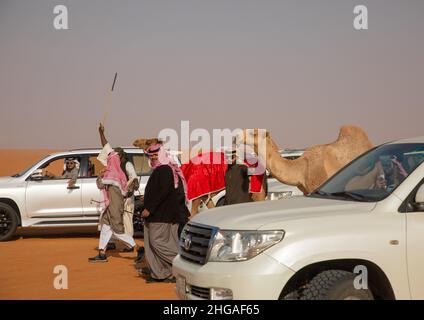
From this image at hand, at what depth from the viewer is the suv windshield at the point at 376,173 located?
6.12 meters

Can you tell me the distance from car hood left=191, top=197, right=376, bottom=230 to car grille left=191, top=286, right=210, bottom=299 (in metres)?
0.54

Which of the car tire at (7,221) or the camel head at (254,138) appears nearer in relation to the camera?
the camel head at (254,138)

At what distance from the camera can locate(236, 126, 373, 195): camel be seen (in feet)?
40.0

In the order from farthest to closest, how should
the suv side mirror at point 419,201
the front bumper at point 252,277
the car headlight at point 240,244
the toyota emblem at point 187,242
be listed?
1. the toyota emblem at point 187,242
2. the suv side mirror at point 419,201
3. the car headlight at point 240,244
4. the front bumper at point 252,277

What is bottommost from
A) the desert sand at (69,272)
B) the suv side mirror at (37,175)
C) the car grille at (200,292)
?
the desert sand at (69,272)

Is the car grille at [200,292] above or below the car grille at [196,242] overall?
below

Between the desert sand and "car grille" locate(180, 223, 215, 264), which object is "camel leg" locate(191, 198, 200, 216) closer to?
the desert sand

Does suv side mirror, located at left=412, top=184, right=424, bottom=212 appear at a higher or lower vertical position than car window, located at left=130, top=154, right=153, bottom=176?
higher

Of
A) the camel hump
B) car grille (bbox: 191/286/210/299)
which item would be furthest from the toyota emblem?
the camel hump

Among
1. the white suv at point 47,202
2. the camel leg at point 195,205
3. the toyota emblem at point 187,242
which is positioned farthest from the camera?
the white suv at point 47,202

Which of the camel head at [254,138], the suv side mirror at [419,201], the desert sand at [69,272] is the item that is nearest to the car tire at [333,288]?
the suv side mirror at [419,201]

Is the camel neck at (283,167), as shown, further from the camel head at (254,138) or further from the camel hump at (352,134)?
the camel hump at (352,134)
